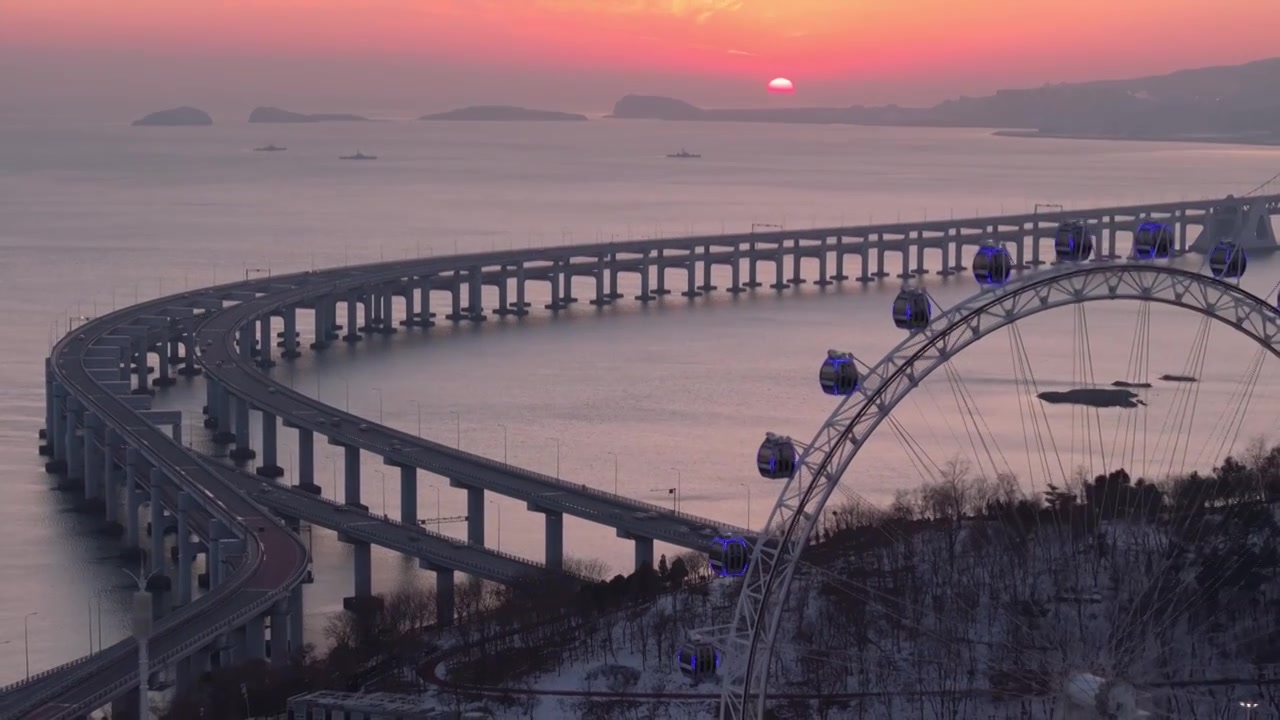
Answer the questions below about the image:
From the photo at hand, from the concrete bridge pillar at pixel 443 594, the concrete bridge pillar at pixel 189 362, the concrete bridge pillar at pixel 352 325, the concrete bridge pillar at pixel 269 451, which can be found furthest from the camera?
the concrete bridge pillar at pixel 352 325

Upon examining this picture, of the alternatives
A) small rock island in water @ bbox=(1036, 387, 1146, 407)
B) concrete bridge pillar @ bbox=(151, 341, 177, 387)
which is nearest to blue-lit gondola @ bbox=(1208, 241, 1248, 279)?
small rock island in water @ bbox=(1036, 387, 1146, 407)

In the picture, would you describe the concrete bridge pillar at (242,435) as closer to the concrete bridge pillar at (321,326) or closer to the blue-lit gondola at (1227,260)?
the concrete bridge pillar at (321,326)

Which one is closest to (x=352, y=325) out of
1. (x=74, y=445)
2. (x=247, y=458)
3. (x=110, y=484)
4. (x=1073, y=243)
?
(x=247, y=458)

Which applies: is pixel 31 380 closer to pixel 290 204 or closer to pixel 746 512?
pixel 746 512

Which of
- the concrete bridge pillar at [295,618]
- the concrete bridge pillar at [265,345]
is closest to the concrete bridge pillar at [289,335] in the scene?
the concrete bridge pillar at [265,345]

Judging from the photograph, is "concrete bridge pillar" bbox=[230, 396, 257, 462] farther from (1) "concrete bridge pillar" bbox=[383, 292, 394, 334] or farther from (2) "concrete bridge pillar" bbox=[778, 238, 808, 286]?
(2) "concrete bridge pillar" bbox=[778, 238, 808, 286]

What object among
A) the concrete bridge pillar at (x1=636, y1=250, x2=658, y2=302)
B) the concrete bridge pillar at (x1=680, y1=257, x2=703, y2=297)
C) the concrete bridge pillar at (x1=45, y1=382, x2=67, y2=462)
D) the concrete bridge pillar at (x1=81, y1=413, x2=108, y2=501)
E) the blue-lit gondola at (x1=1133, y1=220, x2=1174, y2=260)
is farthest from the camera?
the concrete bridge pillar at (x1=680, y1=257, x2=703, y2=297)
